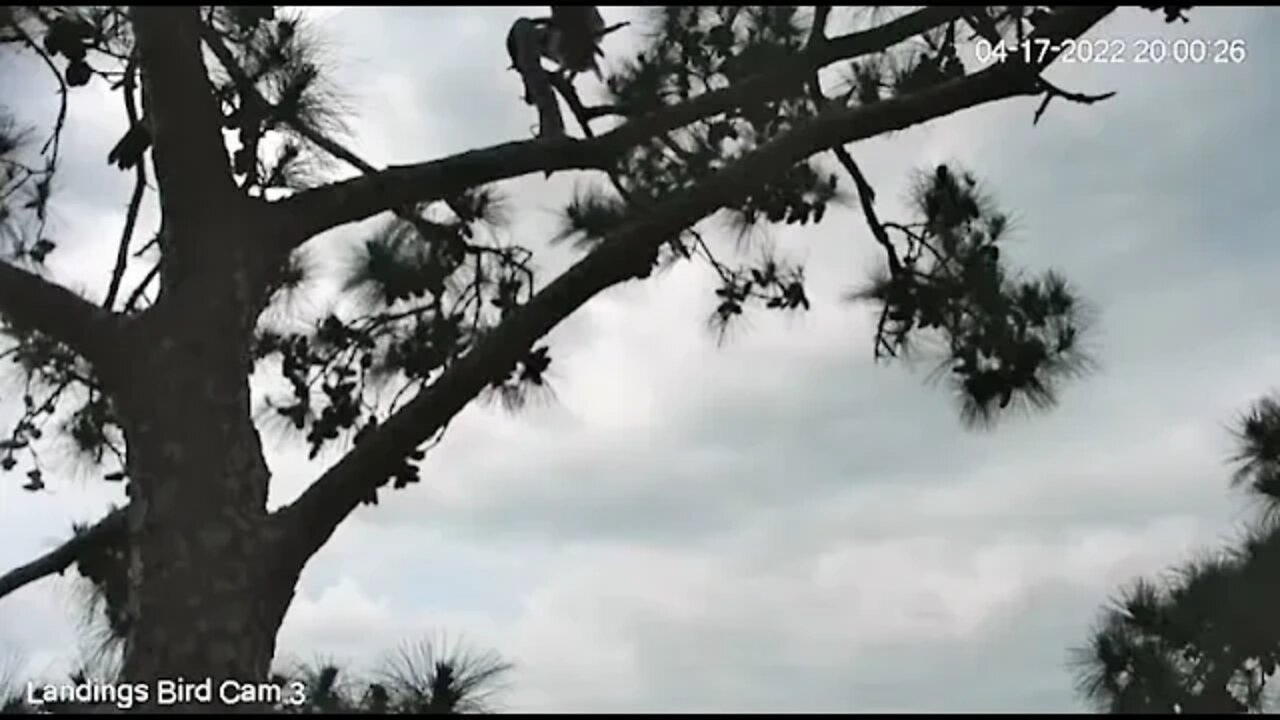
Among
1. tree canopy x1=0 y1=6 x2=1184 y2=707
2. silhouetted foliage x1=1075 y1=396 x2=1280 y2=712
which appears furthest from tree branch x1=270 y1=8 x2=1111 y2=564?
silhouetted foliage x1=1075 y1=396 x2=1280 y2=712

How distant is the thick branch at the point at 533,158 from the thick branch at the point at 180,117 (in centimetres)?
14

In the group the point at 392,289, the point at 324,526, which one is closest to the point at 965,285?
the point at 392,289

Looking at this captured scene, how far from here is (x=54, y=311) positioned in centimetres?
238

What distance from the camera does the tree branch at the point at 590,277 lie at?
89.1 inches

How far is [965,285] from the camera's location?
2912 mm

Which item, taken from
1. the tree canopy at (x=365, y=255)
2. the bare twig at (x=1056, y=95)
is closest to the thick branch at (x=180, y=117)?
the tree canopy at (x=365, y=255)

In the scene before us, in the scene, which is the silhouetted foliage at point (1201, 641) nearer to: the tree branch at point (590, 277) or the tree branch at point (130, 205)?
the tree branch at point (590, 277)

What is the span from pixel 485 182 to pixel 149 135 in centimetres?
59

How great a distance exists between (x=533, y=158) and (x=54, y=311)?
0.81 metres

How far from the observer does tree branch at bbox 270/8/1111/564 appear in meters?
2.26

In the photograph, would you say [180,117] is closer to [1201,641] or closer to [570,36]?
[570,36]

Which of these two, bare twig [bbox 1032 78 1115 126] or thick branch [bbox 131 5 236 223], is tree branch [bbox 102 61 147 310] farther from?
bare twig [bbox 1032 78 1115 126]

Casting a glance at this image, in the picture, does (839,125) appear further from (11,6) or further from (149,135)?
(11,6)

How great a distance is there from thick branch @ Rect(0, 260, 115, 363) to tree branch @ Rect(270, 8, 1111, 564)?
1.44ft
